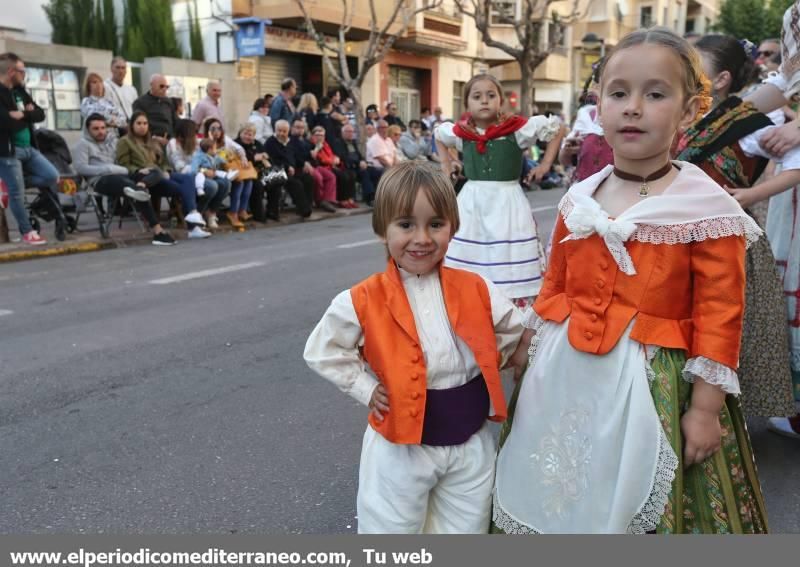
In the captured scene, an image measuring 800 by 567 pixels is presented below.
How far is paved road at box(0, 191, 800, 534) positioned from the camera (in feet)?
10.2

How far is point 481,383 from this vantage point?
7.38 ft

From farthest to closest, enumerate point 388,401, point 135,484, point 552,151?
point 552,151 < point 135,484 < point 388,401

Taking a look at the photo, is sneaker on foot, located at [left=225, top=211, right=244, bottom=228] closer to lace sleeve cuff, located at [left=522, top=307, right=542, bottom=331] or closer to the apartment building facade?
the apartment building facade

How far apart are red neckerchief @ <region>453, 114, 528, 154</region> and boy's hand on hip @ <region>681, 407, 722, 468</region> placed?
3049mm

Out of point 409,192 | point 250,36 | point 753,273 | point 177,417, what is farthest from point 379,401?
point 250,36

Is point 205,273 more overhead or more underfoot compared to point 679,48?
more underfoot

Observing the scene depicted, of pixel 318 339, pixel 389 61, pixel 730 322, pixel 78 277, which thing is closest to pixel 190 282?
pixel 78 277

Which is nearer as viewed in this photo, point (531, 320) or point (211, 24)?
point (531, 320)

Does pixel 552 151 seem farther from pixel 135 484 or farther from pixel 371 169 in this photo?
pixel 371 169

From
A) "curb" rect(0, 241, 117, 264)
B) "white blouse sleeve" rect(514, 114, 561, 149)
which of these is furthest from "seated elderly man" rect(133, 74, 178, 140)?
"white blouse sleeve" rect(514, 114, 561, 149)

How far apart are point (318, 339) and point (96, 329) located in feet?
13.6

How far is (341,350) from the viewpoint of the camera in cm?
221

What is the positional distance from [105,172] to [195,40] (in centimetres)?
1096

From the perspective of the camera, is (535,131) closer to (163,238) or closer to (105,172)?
(163,238)
